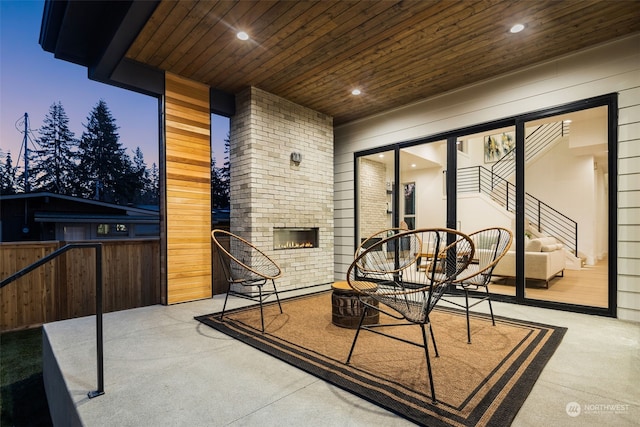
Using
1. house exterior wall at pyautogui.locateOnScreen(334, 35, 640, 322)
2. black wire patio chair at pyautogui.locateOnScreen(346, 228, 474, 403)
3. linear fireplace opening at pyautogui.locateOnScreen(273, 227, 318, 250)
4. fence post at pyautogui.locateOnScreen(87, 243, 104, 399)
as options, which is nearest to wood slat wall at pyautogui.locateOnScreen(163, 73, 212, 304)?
linear fireplace opening at pyautogui.locateOnScreen(273, 227, 318, 250)

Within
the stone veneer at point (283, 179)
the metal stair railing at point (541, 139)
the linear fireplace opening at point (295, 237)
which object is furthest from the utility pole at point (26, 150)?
the metal stair railing at point (541, 139)

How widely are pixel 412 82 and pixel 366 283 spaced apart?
3087mm

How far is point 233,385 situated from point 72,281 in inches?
113

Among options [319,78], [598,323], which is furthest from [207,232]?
[598,323]

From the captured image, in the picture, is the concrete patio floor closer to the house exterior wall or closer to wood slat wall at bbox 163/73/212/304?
the house exterior wall

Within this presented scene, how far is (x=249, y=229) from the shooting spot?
4.21m

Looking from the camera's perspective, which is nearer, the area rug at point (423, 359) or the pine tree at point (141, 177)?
Result: the area rug at point (423, 359)

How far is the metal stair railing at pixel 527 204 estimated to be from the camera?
748cm

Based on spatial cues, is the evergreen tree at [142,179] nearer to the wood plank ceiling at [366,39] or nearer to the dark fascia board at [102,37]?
the dark fascia board at [102,37]

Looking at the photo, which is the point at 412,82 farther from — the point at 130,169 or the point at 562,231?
the point at 562,231

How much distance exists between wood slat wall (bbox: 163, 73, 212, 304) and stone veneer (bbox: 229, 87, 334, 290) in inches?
18.2

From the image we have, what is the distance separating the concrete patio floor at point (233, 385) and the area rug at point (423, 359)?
0.26ft

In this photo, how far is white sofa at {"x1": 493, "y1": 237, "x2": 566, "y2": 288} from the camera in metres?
4.75

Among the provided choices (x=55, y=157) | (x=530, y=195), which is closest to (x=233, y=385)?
(x=55, y=157)
